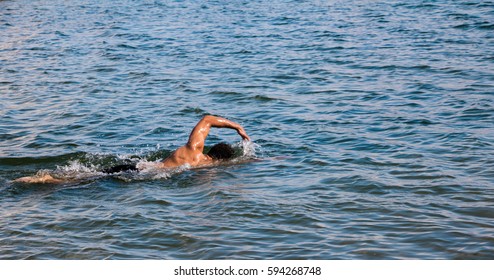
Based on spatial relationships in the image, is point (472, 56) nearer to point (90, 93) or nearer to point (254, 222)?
point (90, 93)

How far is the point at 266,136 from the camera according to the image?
41.4ft

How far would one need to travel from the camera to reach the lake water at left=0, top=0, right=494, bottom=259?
8.41 m

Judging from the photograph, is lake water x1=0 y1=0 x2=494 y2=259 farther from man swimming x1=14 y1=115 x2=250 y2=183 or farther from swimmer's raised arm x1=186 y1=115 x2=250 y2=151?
swimmer's raised arm x1=186 y1=115 x2=250 y2=151

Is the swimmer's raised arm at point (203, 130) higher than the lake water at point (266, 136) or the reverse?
higher

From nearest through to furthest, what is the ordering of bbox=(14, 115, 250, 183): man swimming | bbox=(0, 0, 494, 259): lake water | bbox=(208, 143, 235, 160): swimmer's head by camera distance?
bbox=(0, 0, 494, 259): lake water, bbox=(14, 115, 250, 183): man swimming, bbox=(208, 143, 235, 160): swimmer's head

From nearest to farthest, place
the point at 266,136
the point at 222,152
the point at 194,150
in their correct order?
the point at 194,150
the point at 222,152
the point at 266,136

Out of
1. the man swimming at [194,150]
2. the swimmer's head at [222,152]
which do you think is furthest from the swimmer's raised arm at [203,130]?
the swimmer's head at [222,152]

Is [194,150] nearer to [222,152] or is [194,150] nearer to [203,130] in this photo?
[203,130]

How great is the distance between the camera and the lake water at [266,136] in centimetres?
841

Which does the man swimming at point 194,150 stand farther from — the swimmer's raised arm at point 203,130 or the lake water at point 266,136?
the lake water at point 266,136

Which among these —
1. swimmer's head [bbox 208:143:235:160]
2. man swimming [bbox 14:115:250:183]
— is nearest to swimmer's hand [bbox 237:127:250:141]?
man swimming [bbox 14:115:250:183]

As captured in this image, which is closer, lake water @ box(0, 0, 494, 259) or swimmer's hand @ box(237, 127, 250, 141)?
lake water @ box(0, 0, 494, 259)

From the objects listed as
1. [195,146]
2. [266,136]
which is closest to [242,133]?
[195,146]

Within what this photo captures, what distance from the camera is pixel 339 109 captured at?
46.0 feet
